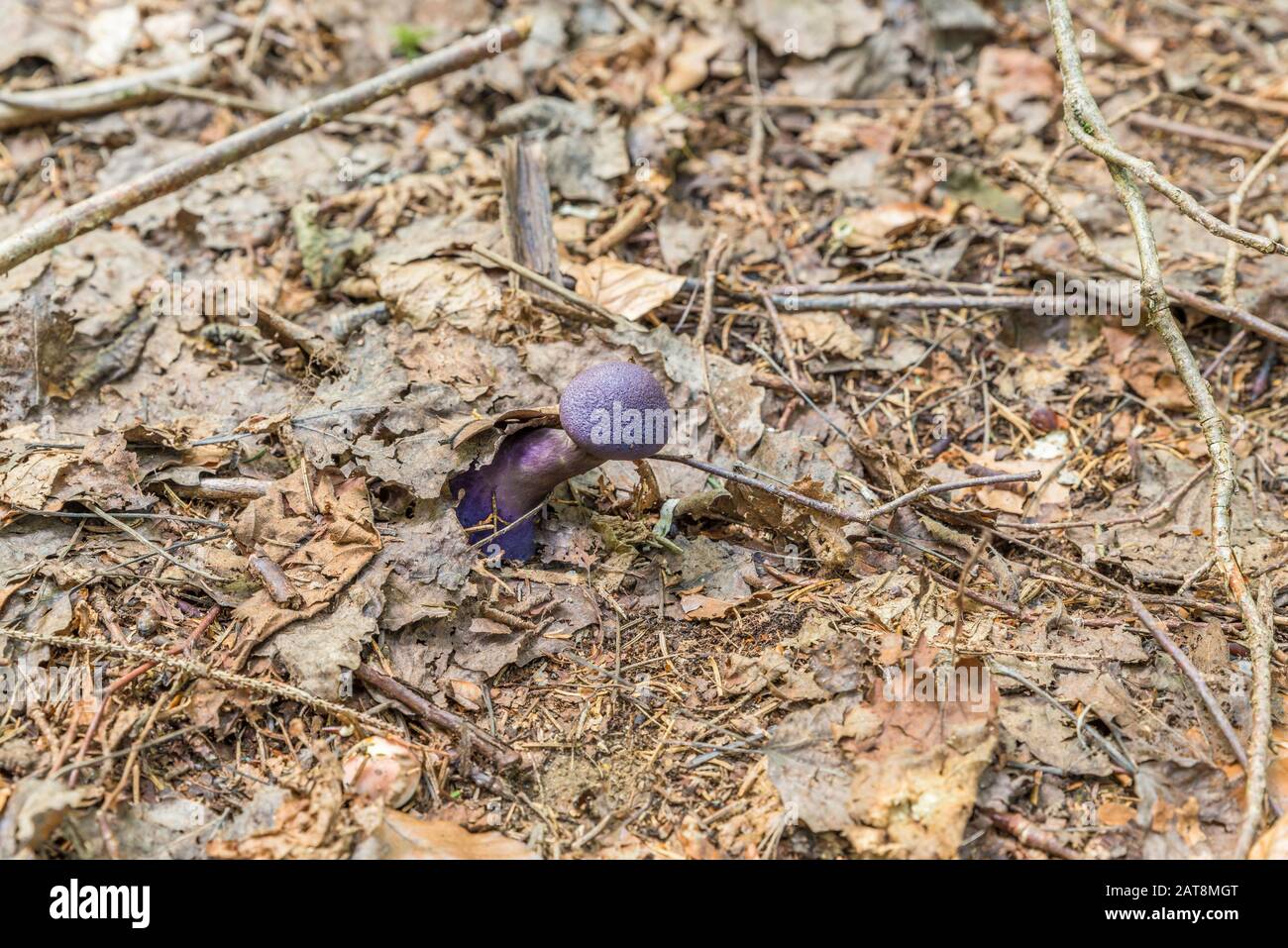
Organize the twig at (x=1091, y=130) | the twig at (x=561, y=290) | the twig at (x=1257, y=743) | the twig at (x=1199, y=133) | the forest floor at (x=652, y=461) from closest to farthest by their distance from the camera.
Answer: the twig at (x=1257, y=743), the forest floor at (x=652, y=461), the twig at (x=1091, y=130), the twig at (x=561, y=290), the twig at (x=1199, y=133)

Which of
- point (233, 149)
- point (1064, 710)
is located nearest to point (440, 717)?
point (1064, 710)

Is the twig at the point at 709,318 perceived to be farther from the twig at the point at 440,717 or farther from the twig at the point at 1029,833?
the twig at the point at 1029,833

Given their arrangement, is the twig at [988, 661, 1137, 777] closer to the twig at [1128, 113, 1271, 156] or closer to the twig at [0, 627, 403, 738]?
the twig at [0, 627, 403, 738]

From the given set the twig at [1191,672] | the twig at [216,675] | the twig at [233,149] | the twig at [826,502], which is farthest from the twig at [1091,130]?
the twig at [216,675]
